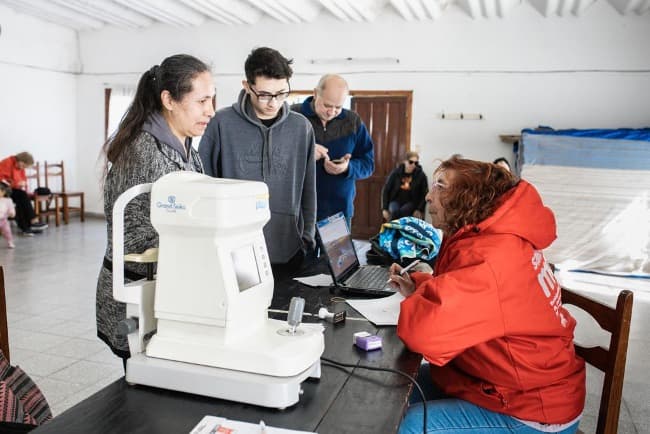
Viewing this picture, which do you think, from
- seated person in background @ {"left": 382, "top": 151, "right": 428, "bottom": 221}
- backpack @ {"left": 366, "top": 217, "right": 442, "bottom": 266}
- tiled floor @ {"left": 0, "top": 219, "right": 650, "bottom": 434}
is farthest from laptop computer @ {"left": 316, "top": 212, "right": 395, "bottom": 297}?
seated person in background @ {"left": 382, "top": 151, "right": 428, "bottom": 221}

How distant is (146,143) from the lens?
4.82 ft

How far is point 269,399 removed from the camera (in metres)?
1.02

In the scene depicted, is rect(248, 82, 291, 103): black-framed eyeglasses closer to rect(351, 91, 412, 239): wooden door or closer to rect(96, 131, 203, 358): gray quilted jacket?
rect(96, 131, 203, 358): gray quilted jacket

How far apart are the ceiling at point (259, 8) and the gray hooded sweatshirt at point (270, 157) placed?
4633mm

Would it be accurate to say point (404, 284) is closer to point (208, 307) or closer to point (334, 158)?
point (208, 307)

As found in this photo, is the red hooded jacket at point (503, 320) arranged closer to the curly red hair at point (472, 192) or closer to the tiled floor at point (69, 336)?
the curly red hair at point (472, 192)

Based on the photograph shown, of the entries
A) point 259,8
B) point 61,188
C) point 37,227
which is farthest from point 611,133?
point 61,188

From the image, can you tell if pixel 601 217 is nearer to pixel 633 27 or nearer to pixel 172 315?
pixel 633 27

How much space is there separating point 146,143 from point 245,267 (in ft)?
1.77

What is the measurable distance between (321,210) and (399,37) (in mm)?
4970

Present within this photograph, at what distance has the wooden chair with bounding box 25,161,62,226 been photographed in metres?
7.89

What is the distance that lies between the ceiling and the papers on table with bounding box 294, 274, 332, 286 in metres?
5.07

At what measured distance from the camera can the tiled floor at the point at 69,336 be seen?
9.22 feet

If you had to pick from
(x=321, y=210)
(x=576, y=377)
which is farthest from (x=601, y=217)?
(x=576, y=377)
